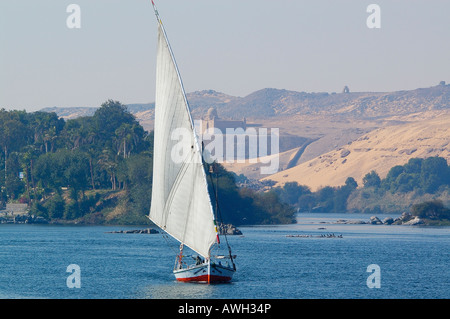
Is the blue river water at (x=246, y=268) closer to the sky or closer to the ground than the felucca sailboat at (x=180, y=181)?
closer to the ground

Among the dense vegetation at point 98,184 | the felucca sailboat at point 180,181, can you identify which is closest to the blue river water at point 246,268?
the felucca sailboat at point 180,181

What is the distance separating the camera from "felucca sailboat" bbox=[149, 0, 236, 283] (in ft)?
192

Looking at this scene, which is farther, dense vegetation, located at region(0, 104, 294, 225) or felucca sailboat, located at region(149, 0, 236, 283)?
→ dense vegetation, located at region(0, 104, 294, 225)

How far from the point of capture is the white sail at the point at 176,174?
58406 mm

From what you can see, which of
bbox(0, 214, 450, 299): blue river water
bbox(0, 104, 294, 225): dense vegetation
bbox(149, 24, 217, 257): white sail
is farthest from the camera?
bbox(0, 104, 294, 225): dense vegetation

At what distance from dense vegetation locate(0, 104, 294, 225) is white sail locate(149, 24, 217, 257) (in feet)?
300

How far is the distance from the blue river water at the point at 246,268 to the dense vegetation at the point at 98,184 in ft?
125

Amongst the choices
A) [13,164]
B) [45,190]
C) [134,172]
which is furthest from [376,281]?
[13,164]

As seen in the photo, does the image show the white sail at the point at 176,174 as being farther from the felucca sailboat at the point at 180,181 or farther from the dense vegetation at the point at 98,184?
the dense vegetation at the point at 98,184

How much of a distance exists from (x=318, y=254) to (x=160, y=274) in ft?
89.6

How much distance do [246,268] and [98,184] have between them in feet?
339

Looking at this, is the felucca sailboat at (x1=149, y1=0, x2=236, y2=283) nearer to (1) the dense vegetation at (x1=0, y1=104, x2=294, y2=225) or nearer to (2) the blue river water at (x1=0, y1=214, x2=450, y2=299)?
(2) the blue river water at (x1=0, y1=214, x2=450, y2=299)

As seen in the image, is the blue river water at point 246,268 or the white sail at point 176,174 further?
the blue river water at point 246,268

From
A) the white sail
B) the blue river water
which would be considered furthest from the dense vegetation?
the white sail
